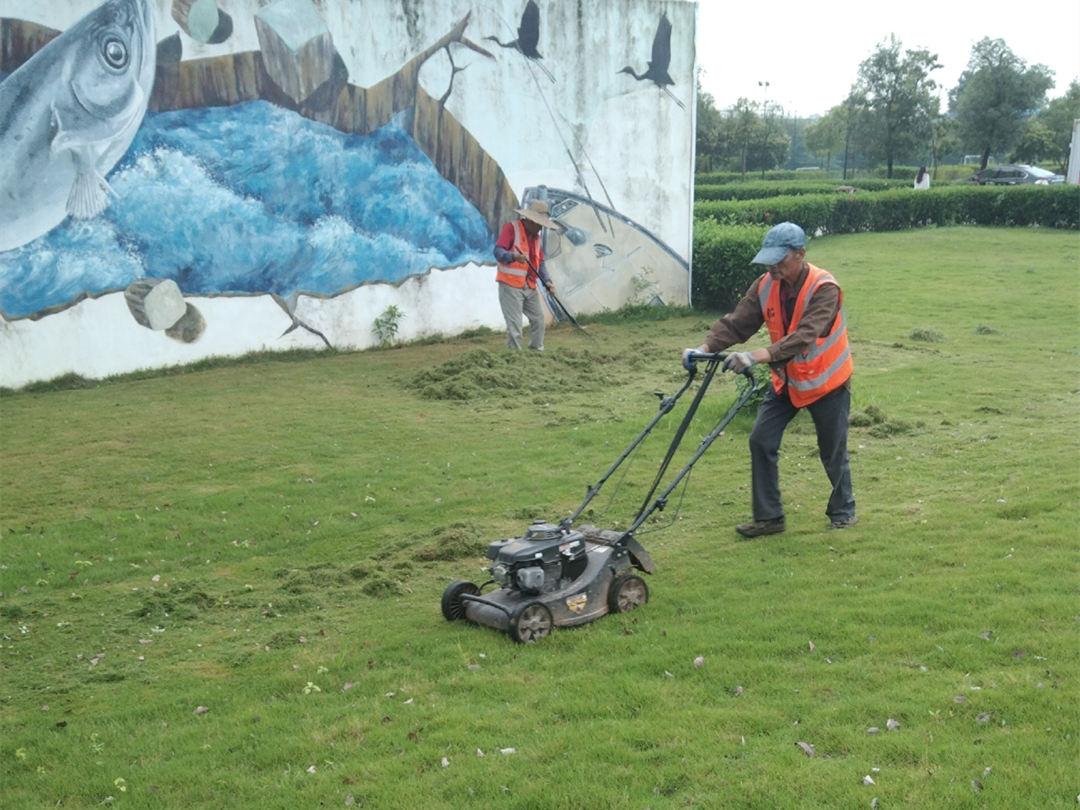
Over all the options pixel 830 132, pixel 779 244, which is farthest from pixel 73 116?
pixel 830 132

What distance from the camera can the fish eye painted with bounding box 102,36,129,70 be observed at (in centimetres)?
1295

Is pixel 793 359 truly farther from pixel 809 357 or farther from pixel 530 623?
pixel 530 623

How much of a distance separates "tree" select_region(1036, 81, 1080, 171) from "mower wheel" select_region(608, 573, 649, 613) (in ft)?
187

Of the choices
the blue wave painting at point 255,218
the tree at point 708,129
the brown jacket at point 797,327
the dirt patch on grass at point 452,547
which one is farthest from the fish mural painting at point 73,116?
the tree at point 708,129

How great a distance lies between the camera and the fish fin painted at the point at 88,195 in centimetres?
1284

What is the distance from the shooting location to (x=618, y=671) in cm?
545

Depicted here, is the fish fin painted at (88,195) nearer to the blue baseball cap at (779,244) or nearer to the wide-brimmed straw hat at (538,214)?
the wide-brimmed straw hat at (538,214)

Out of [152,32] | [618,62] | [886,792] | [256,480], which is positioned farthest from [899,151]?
[886,792]

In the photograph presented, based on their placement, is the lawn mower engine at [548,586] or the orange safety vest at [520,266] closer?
the lawn mower engine at [548,586]

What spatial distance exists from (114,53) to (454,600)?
31.2ft

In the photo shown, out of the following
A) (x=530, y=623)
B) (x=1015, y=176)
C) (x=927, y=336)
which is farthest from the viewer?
(x=1015, y=176)

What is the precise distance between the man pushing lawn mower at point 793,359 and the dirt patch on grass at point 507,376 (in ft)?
17.1

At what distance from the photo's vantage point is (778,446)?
24.6 ft

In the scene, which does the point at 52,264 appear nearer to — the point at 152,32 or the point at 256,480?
the point at 152,32
